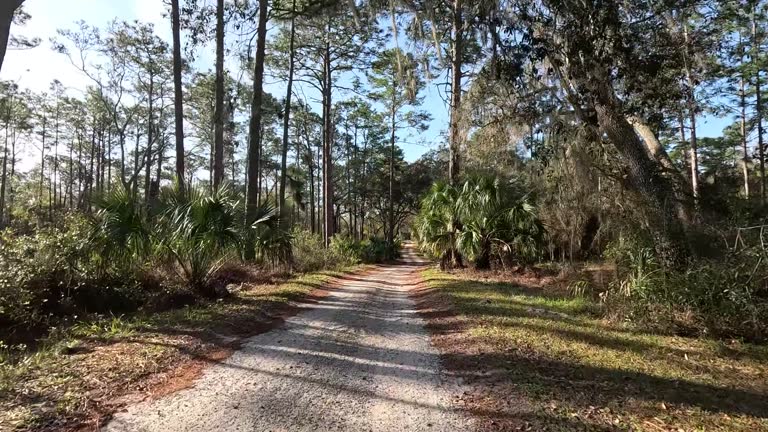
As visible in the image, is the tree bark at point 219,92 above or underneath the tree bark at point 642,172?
above

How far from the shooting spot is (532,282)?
11820 millimetres

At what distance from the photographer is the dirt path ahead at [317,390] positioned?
10.7ft

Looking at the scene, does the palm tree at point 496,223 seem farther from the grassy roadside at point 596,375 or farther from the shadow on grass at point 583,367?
the grassy roadside at point 596,375

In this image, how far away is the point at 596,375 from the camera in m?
4.40

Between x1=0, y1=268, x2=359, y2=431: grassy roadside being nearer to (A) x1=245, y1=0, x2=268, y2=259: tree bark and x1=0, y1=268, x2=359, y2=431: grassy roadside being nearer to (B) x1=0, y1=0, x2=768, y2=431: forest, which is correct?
(B) x1=0, y1=0, x2=768, y2=431: forest

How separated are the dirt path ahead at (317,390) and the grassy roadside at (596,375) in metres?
0.38

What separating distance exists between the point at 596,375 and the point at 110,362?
495cm

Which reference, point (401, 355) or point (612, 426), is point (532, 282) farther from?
point (612, 426)

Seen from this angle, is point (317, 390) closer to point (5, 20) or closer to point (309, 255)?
point (5, 20)

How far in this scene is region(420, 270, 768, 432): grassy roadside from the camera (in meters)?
3.41

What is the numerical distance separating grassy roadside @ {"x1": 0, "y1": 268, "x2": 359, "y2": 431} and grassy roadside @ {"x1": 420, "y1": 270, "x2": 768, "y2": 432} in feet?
9.42

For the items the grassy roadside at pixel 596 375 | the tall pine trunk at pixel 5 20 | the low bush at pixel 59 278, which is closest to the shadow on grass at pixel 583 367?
the grassy roadside at pixel 596 375

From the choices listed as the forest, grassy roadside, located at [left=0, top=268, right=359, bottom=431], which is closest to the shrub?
the forest

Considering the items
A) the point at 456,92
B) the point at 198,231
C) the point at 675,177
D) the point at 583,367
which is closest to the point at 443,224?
the point at 456,92
